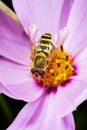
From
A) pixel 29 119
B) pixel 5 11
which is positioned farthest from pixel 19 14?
pixel 29 119

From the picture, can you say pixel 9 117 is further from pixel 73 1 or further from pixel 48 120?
pixel 73 1

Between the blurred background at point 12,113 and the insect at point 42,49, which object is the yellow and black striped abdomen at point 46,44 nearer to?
the insect at point 42,49

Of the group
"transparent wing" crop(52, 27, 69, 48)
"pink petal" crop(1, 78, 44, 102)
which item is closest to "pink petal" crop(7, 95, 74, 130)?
"pink petal" crop(1, 78, 44, 102)

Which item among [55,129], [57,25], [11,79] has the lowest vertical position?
[55,129]

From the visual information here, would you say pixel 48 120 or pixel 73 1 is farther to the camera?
pixel 73 1

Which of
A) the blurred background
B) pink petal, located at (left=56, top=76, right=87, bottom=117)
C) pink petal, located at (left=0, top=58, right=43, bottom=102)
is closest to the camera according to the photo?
pink petal, located at (left=56, top=76, right=87, bottom=117)

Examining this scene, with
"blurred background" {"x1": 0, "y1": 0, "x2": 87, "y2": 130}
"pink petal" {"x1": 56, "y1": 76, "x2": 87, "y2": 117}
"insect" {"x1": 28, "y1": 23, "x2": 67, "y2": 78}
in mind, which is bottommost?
"blurred background" {"x1": 0, "y1": 0, "x2": 87, "y2": 130}

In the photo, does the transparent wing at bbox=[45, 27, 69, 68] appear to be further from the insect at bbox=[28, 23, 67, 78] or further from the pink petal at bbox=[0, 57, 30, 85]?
the pink petal at bbox=[0, 57, 30, 85]
